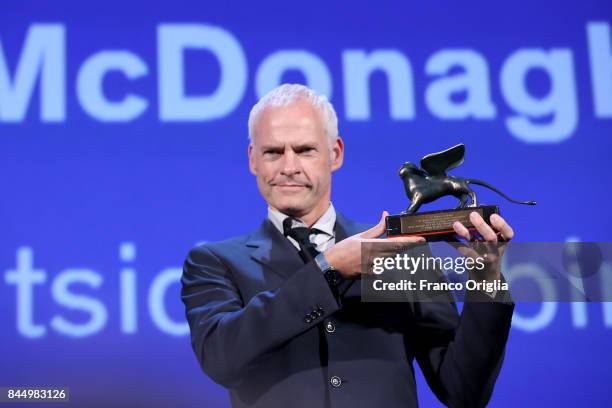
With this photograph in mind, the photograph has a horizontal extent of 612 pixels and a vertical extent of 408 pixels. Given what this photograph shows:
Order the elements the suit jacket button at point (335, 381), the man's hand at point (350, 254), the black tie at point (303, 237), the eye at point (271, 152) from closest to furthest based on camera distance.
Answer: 1. the man's hand at point (350, 254)
2. the suit jacket button at point (335, 381)
3. the black tie at point (303, 237)
4. the eye at point (271, 152)

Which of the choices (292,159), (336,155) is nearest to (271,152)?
(292,159)

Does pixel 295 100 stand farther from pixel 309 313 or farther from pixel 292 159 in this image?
pixel 309 313

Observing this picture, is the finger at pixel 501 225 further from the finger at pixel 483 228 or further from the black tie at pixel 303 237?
the black tie at pixel 303 237

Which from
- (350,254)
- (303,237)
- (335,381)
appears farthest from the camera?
(303,237)

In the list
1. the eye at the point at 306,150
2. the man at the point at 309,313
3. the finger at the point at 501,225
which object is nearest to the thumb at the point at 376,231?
the man at the point at 309,313

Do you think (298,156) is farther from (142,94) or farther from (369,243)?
(142,94)

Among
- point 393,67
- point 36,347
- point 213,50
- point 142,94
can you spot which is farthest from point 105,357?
point 393,67

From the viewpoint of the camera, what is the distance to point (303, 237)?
201 cm

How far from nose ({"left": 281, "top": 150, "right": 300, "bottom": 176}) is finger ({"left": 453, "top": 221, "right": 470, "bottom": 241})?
1.44 ft

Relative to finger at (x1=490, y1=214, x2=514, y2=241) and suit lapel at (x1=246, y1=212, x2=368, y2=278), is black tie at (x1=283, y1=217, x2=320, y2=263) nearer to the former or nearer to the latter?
suit lapel at (x1=246, y1=212, x2=368, y2=278)

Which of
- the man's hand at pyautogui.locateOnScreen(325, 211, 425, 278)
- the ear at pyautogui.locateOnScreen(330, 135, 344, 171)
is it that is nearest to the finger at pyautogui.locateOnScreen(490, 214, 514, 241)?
the man's hand at pyautogui.locateOnScreen(325, 211, 425, 278)

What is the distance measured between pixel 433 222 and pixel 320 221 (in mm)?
344

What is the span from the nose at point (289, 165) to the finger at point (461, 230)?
0.44 metres

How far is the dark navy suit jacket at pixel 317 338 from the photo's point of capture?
70.1 inches
